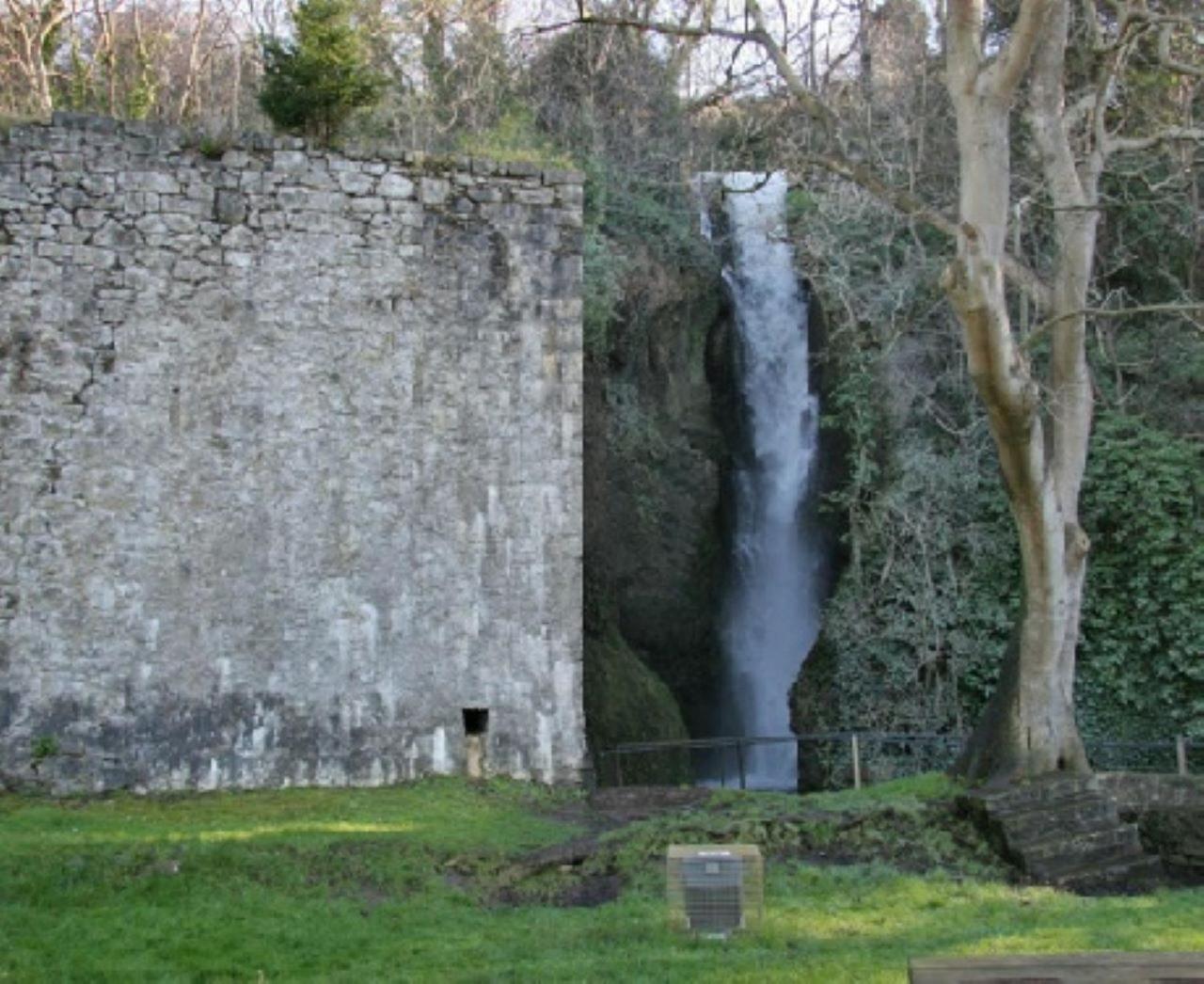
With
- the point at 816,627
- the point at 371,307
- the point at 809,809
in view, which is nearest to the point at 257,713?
the point at 371,307

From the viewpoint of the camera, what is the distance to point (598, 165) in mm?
17531

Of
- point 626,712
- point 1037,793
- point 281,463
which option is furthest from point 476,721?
point 1037,793

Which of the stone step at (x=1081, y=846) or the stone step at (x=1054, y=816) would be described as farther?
the stone step at (x=1054, y=816)

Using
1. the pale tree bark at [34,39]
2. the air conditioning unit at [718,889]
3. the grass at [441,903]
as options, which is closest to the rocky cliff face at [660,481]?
the grass at [441,903]

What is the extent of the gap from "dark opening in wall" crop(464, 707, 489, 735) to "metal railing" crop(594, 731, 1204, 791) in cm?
215

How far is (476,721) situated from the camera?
437 inches

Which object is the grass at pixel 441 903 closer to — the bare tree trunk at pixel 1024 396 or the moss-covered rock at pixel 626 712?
the bare tree trunk at pixel 1024 396

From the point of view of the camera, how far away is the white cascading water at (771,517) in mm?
17328

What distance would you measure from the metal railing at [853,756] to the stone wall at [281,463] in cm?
278

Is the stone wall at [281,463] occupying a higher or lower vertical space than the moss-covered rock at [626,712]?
higher

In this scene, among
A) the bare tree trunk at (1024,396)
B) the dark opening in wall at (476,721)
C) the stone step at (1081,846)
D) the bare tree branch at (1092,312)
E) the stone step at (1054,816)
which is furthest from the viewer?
the dark opening in wall at (476,721)

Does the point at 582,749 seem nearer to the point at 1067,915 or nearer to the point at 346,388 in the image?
the point at 346,388

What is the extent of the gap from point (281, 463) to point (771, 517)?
8.61 metres

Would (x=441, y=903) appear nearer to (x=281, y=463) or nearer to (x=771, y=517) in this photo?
(x=281, y=463)
